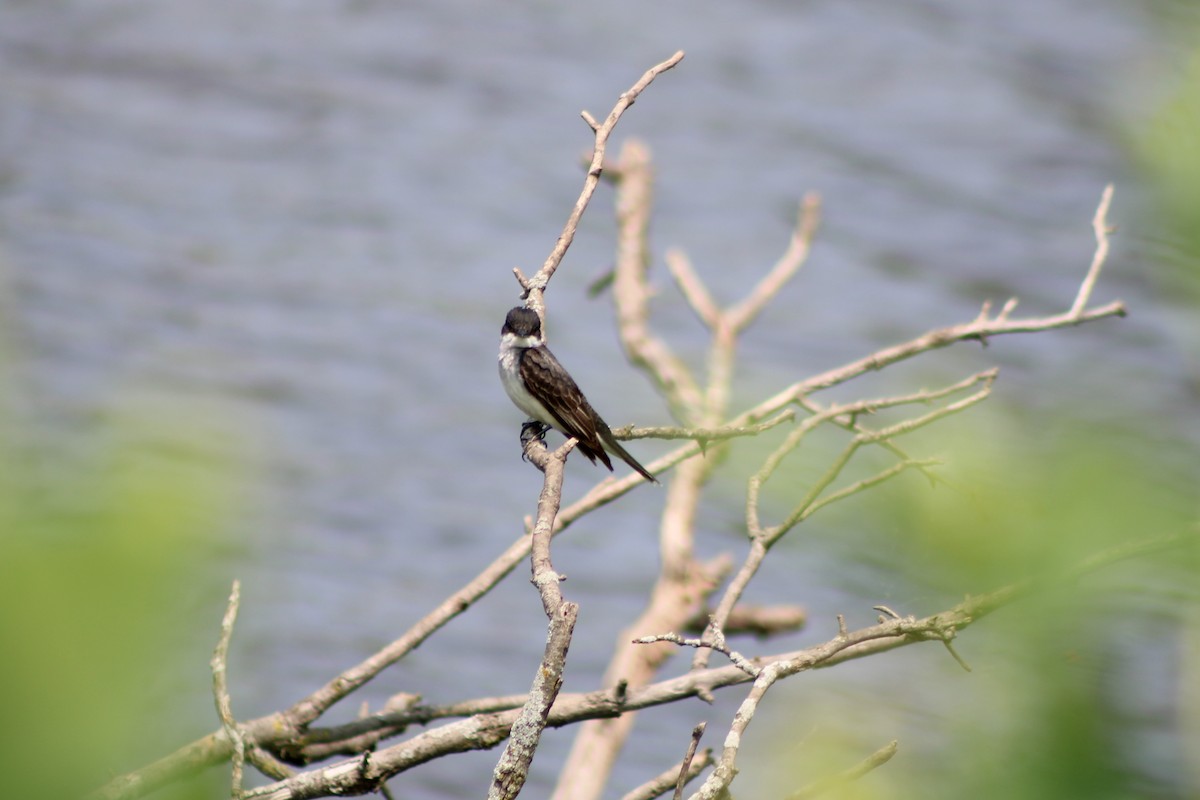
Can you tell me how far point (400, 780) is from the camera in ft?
33.9

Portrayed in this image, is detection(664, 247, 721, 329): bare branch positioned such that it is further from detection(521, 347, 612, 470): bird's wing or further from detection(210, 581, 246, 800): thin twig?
detection(210, 581, 246, 800): thin twig

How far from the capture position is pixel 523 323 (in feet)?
18.7

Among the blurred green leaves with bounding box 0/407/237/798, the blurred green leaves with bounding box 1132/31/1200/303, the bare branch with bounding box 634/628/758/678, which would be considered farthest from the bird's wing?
the blurred green leaves with bounding box 0/407/237/798

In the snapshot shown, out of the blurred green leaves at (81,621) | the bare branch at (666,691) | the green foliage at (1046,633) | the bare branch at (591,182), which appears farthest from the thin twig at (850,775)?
the bare branch at (591,182)

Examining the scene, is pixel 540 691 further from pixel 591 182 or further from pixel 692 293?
pixel 692 293

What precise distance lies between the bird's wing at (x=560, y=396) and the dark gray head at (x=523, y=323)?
0.14 metres

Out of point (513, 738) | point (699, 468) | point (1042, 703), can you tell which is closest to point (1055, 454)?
point (1042, 703)

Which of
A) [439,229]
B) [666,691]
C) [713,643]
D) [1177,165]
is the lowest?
[1177,165]

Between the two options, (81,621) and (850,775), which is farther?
(850,775)

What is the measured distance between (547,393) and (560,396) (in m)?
0.07

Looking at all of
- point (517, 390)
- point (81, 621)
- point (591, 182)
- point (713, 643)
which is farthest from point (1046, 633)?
point (517, 390)

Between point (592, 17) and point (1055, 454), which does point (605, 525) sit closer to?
point (592, 17)

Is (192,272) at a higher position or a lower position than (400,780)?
higher

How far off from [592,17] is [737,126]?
250 centimetres
